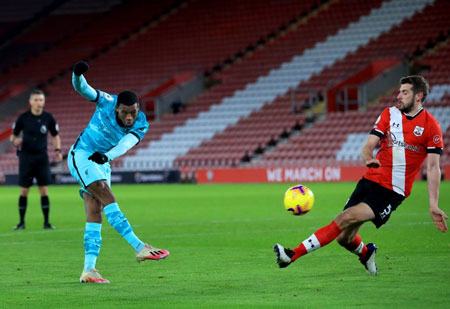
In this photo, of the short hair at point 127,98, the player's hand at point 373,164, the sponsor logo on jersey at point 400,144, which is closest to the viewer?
the player's hand at point 373,164

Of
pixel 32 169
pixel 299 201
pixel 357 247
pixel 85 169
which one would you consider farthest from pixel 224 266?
Result: pixel 32 169

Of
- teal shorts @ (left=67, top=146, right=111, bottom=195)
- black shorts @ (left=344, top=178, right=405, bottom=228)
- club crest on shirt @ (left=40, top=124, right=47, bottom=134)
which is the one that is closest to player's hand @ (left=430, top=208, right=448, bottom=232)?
black shorts @ (left=344, top=178, right=405, bottom=228)

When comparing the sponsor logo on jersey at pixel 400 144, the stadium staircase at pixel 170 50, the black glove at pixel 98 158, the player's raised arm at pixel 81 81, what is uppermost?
the stadium staircase at pixel 170 50

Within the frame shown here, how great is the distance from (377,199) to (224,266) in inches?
92.1

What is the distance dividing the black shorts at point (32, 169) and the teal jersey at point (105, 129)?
23.1ft

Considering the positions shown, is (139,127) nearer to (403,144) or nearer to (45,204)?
(403,144)

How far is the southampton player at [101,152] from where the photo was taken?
10.1 metres

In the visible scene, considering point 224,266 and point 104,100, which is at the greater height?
point 104,100

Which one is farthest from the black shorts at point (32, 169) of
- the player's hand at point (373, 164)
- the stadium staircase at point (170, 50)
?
the stadium staircase at point (170, 50)

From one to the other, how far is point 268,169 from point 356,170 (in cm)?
332

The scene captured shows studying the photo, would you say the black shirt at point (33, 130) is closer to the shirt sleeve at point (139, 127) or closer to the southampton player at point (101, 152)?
the southampton player at point (101, 152)

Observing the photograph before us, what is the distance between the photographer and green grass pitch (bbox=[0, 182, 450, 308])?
8.88 m

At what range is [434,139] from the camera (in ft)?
32.6

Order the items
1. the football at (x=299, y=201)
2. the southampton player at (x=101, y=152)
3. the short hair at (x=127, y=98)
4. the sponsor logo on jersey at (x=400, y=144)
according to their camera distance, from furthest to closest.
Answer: the football at (x=299, y=201) → the short hair at (x=127, y=98) → the southampton player at (x=101, y=152) → the sponsor logo on jersey at (x=400, y=144)
